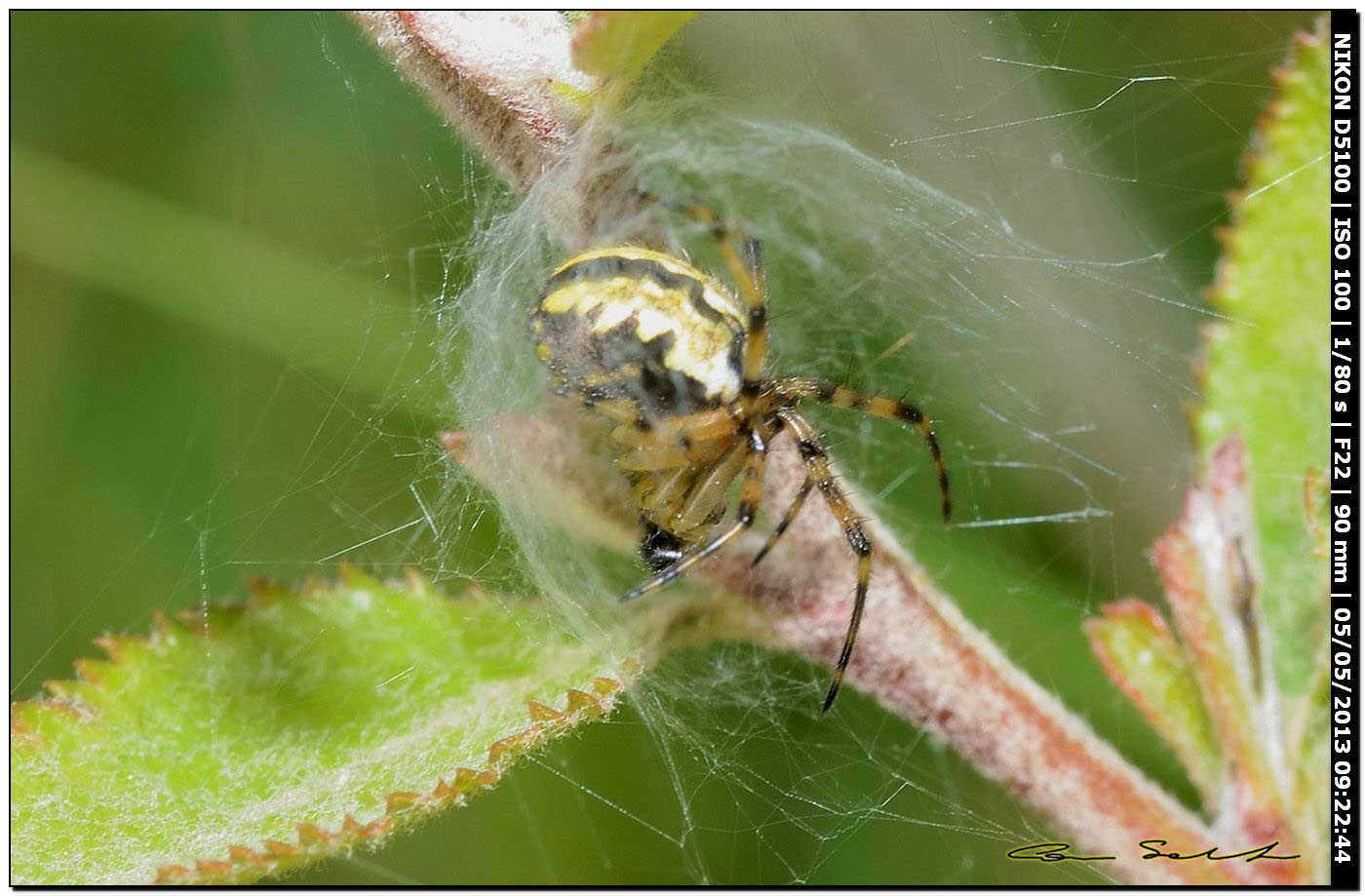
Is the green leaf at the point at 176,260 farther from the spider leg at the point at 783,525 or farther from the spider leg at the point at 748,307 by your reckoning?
the spider leg at the point at 783,525

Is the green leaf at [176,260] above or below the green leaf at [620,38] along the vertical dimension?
below

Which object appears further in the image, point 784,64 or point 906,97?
point 906,97

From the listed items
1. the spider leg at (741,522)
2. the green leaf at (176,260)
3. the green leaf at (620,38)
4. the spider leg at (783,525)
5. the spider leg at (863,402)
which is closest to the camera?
the green leaf at (620,38)

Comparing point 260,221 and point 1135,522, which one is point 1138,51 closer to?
point 1135,522

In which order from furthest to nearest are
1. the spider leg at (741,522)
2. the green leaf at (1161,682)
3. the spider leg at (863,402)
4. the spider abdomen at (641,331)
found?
the spider leg at (863,402), the spider abdomen at (641,331), the spider leg at (741,522), the green leaf at (1161,682)

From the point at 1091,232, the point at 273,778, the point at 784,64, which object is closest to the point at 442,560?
the point at 273,778

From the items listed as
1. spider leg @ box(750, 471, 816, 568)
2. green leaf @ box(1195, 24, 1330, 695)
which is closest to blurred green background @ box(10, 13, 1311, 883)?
spider leg @ box(750, 471, 816, 568)
